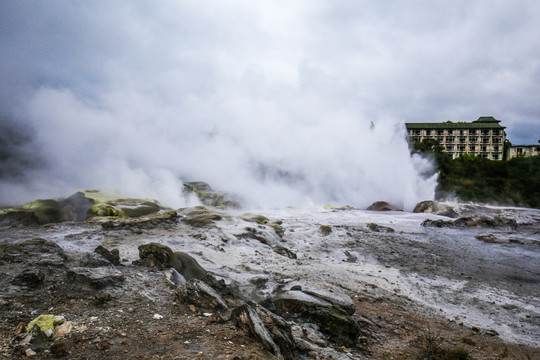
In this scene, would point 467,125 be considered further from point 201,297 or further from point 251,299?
point 201,297

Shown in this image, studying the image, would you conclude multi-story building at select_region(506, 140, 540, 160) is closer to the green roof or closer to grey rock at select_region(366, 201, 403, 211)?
the green roof

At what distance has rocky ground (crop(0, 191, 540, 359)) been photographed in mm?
3617

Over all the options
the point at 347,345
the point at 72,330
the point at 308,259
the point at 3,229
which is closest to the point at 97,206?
Answer: the point at 3,229

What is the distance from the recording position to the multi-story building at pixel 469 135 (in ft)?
267

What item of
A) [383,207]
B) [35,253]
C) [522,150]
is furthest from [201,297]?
[522,150]

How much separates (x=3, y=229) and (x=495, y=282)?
17.4 metres

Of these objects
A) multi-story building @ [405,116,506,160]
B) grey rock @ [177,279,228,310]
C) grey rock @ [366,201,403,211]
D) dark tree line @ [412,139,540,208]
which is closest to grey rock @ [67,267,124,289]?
grey rock @ [177,279,228,310]

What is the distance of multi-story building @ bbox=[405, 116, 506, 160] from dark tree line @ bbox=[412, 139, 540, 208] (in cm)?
3110

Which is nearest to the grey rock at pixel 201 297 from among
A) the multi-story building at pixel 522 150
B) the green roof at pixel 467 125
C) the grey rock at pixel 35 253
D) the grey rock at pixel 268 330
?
the grey rock at pixel 268 330

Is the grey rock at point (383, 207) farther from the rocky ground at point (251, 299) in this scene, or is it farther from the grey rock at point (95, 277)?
the grey rock at point (95, 277)

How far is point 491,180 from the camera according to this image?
4603 centimetres

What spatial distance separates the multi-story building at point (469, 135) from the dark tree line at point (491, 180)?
31104 millimetres

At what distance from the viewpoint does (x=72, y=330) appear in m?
3.62

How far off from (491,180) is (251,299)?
53009 mm
